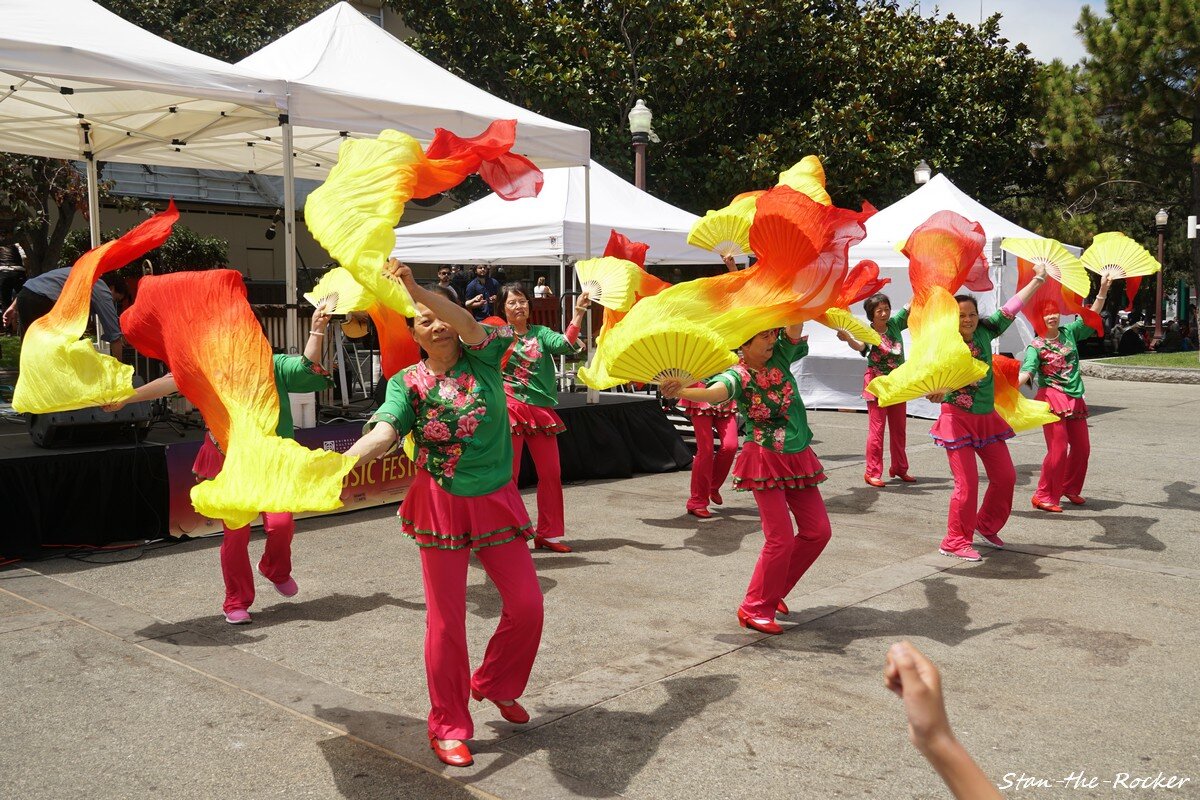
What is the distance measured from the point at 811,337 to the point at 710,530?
800cm

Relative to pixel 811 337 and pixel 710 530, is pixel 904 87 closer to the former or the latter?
pixel 811 337

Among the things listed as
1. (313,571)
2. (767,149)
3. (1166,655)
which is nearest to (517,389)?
(313,571)

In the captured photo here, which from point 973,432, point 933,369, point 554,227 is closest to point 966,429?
point 973,432

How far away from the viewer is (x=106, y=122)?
354 inches

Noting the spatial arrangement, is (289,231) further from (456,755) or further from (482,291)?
(482,291)

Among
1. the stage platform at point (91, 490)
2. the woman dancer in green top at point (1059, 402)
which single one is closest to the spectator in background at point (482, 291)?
the stage platform at point (91, 490)

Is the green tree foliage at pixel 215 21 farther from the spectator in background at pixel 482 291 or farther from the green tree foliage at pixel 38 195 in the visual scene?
the spectator in background at pixel 482 291

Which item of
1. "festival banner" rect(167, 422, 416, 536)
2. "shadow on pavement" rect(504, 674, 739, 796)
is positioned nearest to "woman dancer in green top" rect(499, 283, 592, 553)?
"festival banner" rect(167, 422, 416, 536)

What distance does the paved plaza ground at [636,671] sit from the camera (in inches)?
130

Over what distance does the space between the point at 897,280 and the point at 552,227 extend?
504cm

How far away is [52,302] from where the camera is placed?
6.69 metres

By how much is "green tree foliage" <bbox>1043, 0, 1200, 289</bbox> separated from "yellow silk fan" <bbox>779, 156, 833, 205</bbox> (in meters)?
17.6

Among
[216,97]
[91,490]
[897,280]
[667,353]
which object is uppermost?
[216,97]

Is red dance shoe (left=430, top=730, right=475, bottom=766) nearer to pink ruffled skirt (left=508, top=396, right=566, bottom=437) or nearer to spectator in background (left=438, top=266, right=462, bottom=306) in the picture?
spectator in background (left=438, top=266, right=462, bottom=306)
